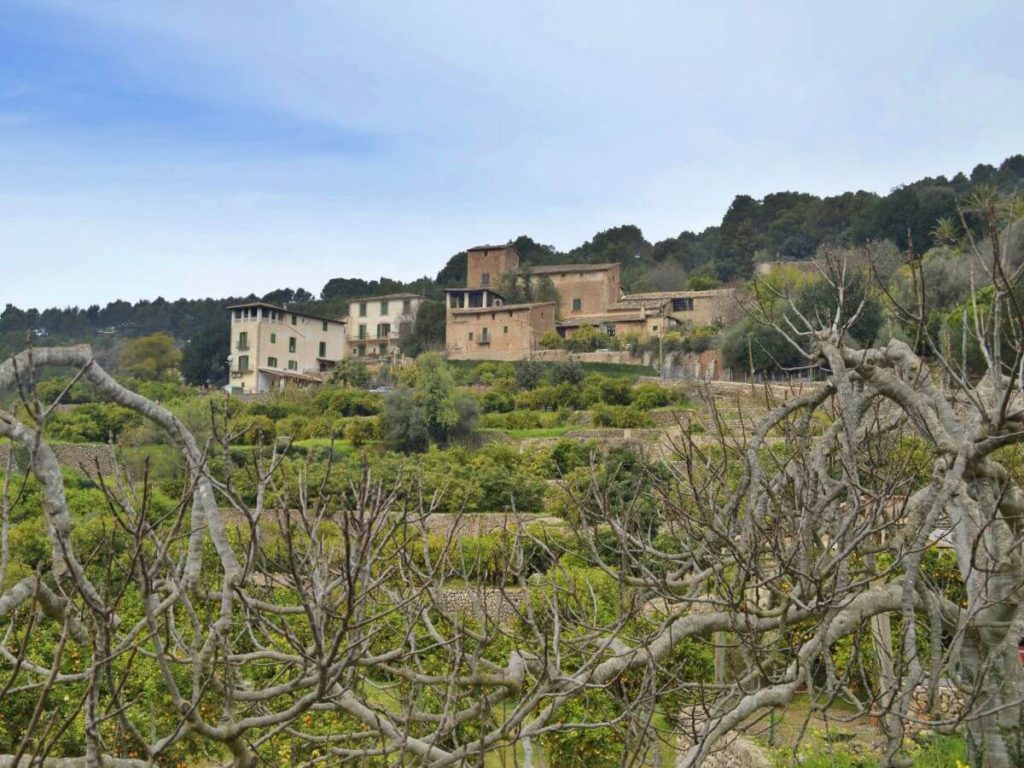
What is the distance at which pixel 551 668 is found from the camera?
15.5 ft

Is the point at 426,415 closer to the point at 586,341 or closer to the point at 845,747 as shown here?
the point at 586,341

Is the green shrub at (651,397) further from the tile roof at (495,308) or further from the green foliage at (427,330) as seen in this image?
the green foliage at (427,330)

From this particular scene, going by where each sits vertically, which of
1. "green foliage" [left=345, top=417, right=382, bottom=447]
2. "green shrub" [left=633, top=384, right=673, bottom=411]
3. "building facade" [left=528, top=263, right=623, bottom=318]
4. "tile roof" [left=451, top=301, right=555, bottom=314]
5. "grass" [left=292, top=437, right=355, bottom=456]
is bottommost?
"grass" [left=292, top=437, right=355, bottom=456]

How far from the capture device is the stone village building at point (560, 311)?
59125 millimetres

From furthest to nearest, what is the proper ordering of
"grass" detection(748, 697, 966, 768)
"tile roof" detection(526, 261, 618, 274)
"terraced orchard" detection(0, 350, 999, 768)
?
"tile roof" detection(526, 261, 618, 274), "grass" detection(748, 697, 966, 768), "terraced orchard" detection(0, 350, 999, 768)

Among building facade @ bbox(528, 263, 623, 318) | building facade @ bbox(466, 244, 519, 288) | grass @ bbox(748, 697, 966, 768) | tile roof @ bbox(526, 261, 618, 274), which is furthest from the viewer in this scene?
building facade @ bbox(466, 244, 519, 288)

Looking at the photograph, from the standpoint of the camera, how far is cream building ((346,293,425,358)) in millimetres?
67000

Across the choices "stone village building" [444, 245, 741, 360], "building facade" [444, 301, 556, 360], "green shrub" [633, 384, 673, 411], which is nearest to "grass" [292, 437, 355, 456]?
"green shrub" [633, 384, 673, 411]

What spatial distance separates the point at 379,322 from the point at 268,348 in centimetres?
1031

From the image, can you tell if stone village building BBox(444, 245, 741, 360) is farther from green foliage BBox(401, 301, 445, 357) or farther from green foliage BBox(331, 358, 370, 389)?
green foliage BBox(331, 358, 370, 389)

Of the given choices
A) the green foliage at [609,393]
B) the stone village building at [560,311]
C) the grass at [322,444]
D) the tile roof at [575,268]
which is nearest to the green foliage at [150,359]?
the stone village building at [560,311]

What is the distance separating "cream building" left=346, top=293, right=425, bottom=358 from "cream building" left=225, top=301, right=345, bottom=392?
501 centimetres

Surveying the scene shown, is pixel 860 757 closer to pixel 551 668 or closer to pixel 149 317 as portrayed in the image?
pixel 551 668

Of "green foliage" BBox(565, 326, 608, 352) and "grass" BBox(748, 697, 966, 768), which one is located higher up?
"green foliage" BBox(565, 326, 608, 352)
